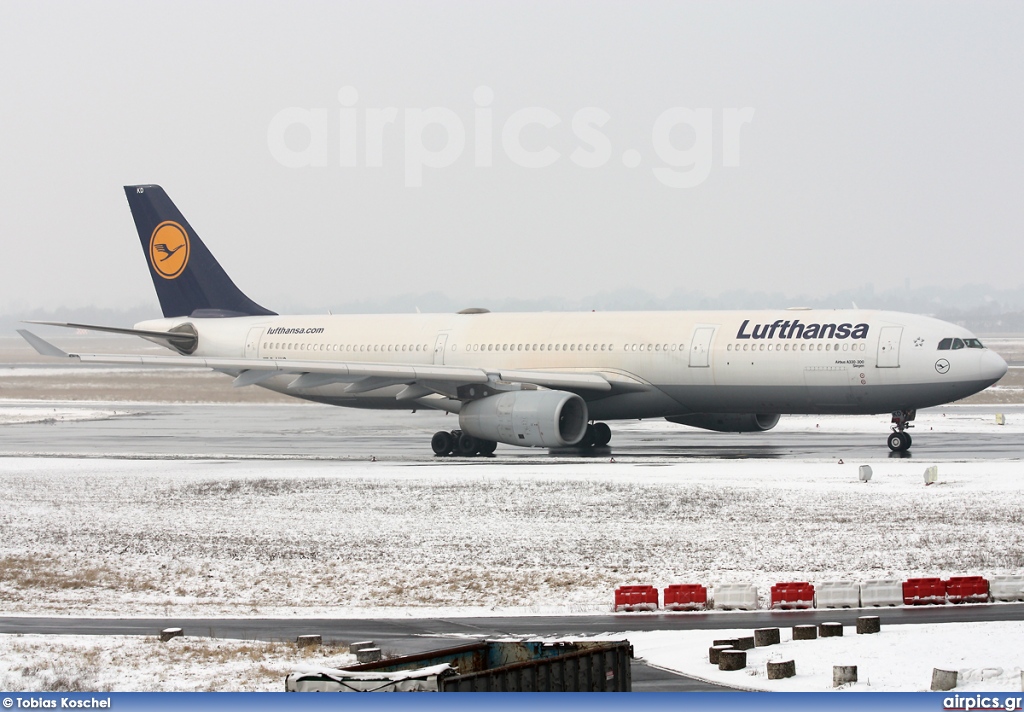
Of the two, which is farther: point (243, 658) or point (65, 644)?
point (65, 644)

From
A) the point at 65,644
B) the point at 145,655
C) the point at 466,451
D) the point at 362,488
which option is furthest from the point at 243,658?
the point at 466,451

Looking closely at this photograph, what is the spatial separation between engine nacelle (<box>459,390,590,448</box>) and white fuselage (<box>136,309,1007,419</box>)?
1.97 m

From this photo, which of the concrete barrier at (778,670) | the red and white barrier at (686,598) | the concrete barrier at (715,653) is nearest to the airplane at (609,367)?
the red and white barrier at (686,598)

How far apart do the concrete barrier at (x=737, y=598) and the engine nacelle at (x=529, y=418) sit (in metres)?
18.2

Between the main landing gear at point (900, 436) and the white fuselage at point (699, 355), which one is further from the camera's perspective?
the main landing gear at point (900, 436)

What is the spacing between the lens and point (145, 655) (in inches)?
564

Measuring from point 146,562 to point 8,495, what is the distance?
9431 mm

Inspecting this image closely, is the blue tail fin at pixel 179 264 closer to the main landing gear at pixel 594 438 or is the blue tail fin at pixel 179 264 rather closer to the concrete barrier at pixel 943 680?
the main landing gear at pixel 594 438

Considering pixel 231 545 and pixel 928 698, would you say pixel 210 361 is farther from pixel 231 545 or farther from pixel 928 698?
pixel 928 698

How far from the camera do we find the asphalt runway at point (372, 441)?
36.4 metres

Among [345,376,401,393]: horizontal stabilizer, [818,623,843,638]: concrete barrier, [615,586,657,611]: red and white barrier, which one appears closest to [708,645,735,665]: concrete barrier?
[818,623,843,638]: concrete barrier

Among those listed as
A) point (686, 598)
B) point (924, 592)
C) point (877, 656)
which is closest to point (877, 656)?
point (877, 656)

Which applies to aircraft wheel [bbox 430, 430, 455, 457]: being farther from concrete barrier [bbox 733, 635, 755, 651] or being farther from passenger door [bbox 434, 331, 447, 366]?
concrete barrier [bbox 733, 635, 755, 651]

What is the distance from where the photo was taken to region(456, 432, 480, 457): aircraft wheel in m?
37.7
